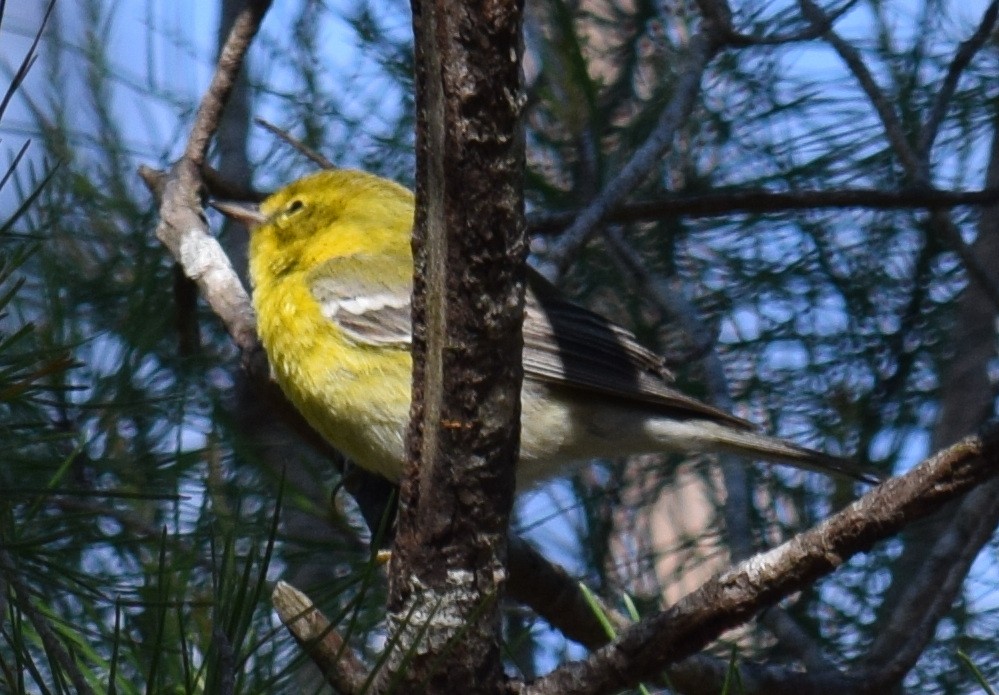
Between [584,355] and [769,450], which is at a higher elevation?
[584,355]

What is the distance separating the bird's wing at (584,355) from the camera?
11.6ft

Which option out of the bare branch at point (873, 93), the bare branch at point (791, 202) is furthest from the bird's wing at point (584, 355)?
the bare branch at point (873, 93)

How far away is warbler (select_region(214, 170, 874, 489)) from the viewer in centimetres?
338

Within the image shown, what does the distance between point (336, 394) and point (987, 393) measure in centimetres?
168

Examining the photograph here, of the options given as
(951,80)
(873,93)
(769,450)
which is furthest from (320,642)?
(951,80)

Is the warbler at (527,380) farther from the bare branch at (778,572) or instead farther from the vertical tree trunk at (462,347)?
the bare branch at (778,572)

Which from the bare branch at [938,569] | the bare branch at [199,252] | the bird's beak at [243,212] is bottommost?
the bare branch at [938,569]

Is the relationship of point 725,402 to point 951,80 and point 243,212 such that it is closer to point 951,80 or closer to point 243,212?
point 951,80

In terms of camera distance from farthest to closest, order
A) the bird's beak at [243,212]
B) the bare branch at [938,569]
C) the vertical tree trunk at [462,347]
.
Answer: the bird's beak at [243,212] → the bare branch at [938,569] → the vertical tree trunk at [462,347]

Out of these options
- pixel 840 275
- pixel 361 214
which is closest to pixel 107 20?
pixel 361 214

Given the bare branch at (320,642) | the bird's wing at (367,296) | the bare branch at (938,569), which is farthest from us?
the bird's wing at (367,296)

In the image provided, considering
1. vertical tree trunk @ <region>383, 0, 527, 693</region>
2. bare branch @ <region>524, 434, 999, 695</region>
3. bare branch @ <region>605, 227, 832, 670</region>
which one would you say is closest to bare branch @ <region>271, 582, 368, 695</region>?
vertical tree trunk @ <region>383, 0, 527, 693</region>

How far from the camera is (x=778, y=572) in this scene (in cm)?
171

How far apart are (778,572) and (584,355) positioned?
73.9 inches
